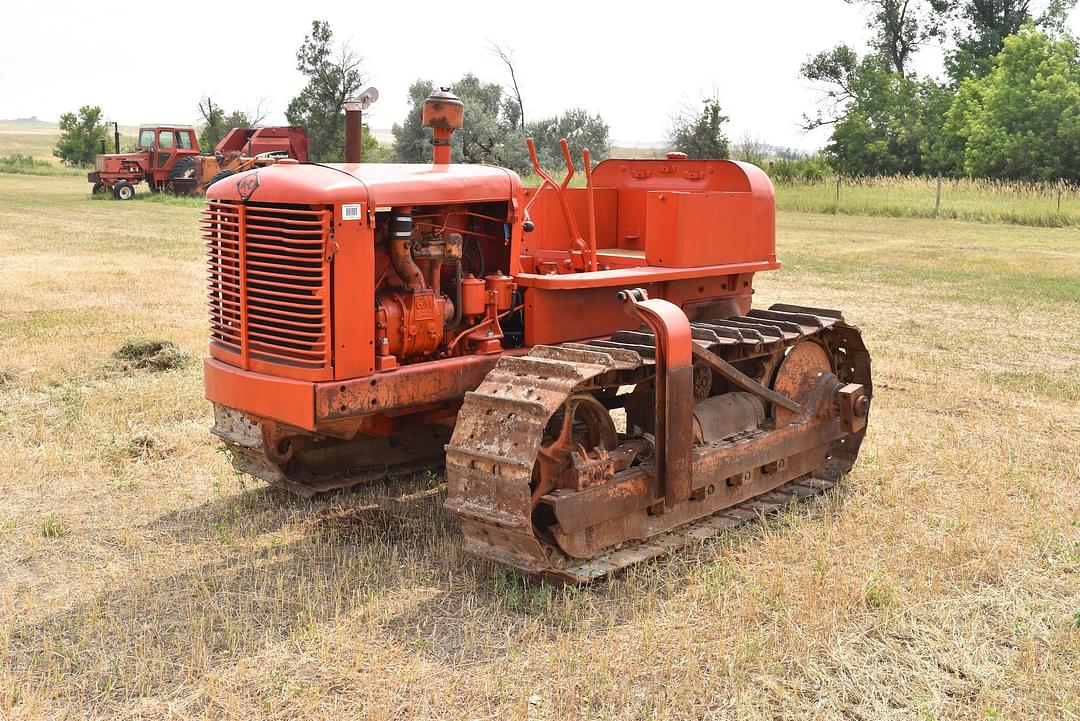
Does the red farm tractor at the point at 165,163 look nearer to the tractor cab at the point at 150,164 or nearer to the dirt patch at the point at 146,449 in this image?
the tractor cab at the point at 150,164

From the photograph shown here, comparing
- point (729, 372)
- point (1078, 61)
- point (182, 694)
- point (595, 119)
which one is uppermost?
point (1078, 61)

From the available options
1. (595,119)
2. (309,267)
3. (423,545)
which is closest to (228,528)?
(423,545)

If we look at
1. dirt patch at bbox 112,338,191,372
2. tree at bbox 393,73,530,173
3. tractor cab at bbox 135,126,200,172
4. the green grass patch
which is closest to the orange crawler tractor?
dirt patch at bbox 112,338,191,372

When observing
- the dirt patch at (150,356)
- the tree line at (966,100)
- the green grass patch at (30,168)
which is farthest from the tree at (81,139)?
the dirt patch at (150,356)

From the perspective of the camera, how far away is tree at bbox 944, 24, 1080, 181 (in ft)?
118

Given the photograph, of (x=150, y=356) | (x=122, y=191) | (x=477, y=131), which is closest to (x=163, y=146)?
(x=122, y=191)

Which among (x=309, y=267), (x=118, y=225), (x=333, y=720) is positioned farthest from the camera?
(x=118, y=225)

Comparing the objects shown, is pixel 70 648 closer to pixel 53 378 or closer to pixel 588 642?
pixel 588 642

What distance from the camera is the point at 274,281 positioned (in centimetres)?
498

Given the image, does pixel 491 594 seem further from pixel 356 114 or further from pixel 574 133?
pixel 574 133

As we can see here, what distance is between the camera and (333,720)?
3838 millimetres

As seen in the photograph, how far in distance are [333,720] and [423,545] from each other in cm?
169

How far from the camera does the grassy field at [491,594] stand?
13.3 ft

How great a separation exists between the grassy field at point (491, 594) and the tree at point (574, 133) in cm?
2911
